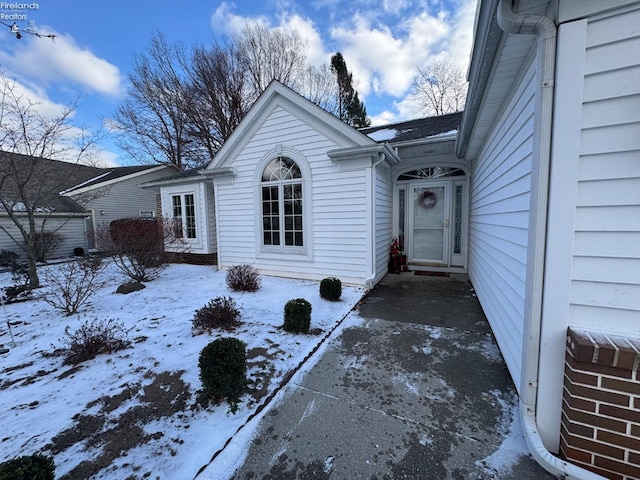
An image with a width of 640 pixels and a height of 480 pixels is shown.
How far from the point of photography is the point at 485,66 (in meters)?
2.35

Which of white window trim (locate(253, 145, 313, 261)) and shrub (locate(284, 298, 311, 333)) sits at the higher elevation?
white window trim (locate(253, 145, 313, 261))

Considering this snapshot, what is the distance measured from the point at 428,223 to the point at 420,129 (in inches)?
103

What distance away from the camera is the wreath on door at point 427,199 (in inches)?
268

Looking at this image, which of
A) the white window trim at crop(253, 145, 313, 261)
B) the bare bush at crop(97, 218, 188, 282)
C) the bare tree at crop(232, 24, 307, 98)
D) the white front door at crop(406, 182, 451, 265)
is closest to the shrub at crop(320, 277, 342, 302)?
the white window trim at crop(253, 145, 313, 261)

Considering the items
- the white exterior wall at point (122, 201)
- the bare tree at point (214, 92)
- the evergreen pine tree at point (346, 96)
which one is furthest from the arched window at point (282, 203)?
the evergreen pine tree at point (346, 96)

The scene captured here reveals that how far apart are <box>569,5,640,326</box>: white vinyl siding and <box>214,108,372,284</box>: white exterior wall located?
3.98m

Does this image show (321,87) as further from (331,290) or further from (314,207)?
(331,290)

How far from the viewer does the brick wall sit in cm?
139

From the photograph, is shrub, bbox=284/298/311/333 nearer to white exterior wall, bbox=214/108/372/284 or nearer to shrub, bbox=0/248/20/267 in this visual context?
white exterior wall, bbox=214/108/372/284

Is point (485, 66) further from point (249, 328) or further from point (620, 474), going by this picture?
point (249, 328)

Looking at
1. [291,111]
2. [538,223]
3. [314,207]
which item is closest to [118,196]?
[291,111]

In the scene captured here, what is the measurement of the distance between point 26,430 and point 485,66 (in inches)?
192

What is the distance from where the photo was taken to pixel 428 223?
693cm

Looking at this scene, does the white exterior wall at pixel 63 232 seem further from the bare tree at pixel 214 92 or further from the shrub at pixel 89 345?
the shrub at pixel 89 345
